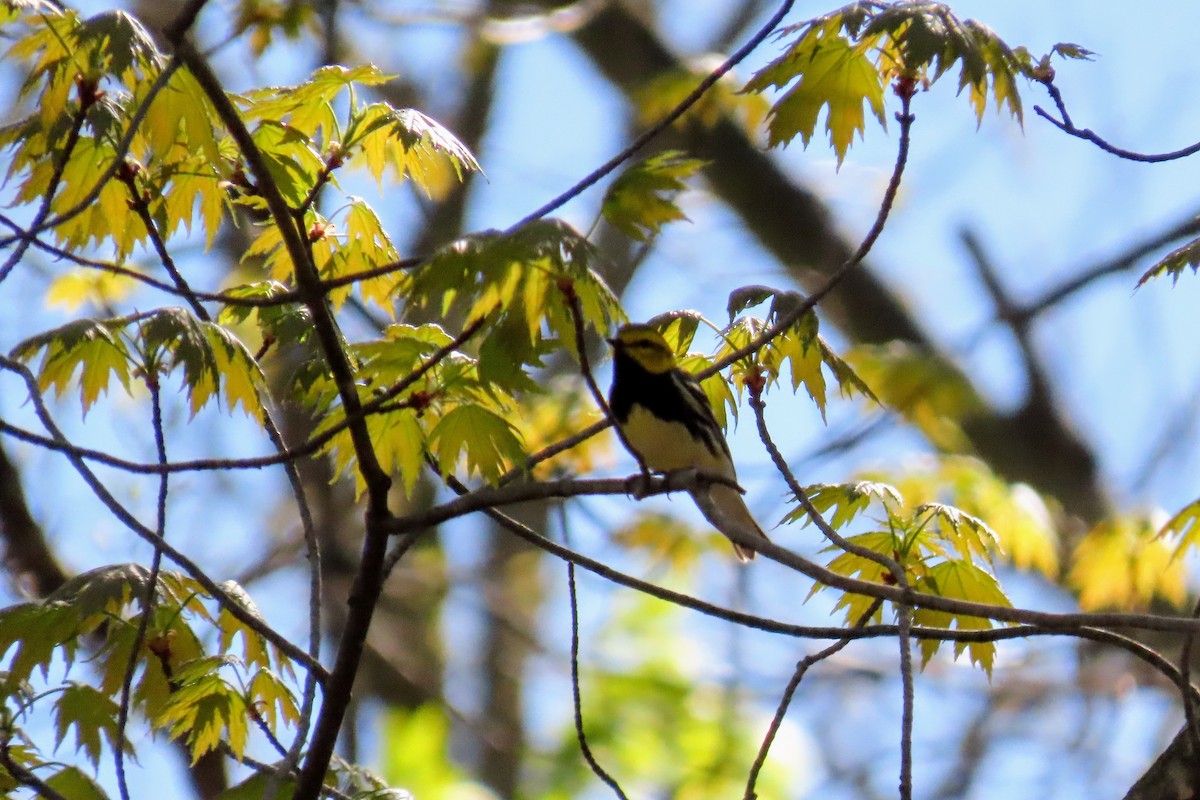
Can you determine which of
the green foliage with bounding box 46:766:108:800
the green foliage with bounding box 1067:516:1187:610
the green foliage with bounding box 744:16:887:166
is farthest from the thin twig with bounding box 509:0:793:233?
the green foliage with bounding box 1067:516:1187:610

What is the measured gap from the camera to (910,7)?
2.02 m

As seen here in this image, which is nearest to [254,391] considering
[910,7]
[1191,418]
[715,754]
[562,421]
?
[910,7]

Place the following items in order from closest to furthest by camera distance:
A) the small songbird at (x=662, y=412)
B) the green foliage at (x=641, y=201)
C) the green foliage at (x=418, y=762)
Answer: the green foliage at (x=641, y=201) < the small songbird at (x=662, y=412) < the green foliage at (x=418, y=762)

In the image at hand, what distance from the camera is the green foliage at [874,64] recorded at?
77.9 inches

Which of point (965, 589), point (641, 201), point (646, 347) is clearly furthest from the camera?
point (646, 347)

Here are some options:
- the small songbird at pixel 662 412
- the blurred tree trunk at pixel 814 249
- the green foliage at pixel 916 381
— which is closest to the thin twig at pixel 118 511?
the small songbird at pixel 662 412

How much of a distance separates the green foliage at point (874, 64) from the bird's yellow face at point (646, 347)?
0.45 metres

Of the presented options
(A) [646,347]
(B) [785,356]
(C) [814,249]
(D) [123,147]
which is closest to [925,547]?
(B) [785,356]

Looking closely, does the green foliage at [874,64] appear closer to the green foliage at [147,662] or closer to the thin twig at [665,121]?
the thin twig at [665,121]

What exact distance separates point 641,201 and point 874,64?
0.80 m

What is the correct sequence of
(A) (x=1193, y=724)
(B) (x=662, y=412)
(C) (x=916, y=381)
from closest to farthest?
1. (A) (x=1193, y=724)
2. (B) (x=662, y=412)
3. (C) (x=916, y=381)

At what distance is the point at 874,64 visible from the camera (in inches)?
90.1

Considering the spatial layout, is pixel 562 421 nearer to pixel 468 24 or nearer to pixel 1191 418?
pixel 468 24

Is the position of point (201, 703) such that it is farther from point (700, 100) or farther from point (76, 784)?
point (700, 100)
